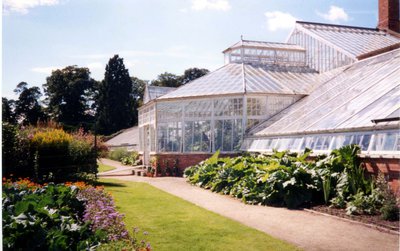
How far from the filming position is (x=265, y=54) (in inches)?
920

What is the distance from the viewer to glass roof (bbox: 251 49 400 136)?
33.8 feet

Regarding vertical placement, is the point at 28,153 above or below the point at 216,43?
below

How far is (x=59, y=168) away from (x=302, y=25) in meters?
17.7

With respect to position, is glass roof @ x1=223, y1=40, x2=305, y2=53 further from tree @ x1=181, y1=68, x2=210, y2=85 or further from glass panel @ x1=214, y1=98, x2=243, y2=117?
glass panel @ x1=214, y1=98, x2=243, y2=117

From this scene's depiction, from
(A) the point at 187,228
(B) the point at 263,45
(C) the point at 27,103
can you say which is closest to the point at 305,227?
(A) the point at 187,228

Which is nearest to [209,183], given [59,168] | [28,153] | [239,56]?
[59,168]

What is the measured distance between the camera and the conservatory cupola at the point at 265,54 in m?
22.8

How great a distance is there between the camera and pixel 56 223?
16.9 feet

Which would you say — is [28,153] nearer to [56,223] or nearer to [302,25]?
[56,223]

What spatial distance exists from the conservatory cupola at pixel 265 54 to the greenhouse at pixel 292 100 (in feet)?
0.19

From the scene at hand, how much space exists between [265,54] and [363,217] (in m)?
16.9

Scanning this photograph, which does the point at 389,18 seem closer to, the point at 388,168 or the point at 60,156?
the point at 388,168

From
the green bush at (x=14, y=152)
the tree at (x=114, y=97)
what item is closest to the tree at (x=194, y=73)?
the tree at (x=114, y=97)

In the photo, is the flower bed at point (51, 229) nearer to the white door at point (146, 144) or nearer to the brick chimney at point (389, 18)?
the white door at point (146, 144)
